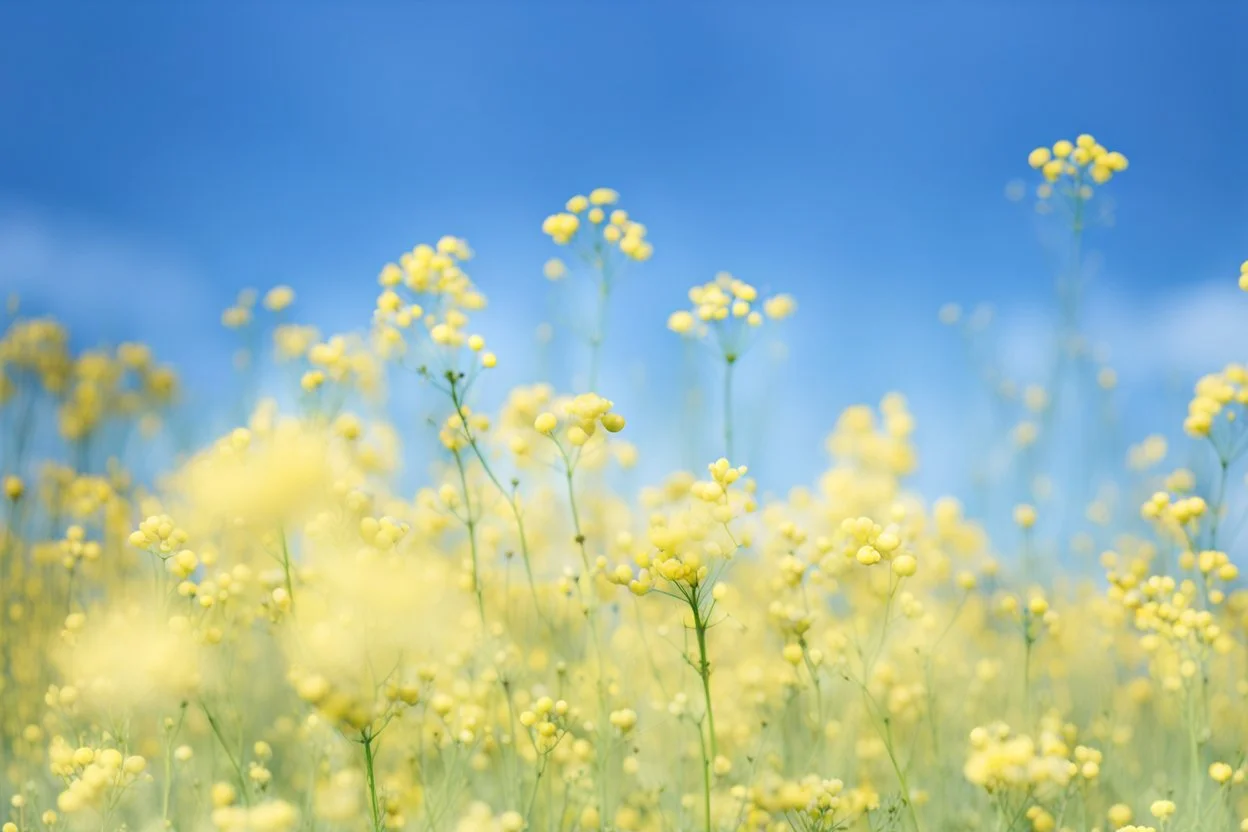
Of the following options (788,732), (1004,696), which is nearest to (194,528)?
(788,732)

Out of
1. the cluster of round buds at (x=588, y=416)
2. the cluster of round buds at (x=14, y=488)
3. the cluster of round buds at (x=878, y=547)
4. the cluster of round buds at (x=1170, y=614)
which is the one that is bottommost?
the cluster of round buds at (x=1170, y=614)

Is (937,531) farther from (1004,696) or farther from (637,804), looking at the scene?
(637,804)

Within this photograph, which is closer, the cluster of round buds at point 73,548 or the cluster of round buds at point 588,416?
the cluster of round buds at point 588,416

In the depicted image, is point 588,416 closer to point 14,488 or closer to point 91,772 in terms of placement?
point 91,772

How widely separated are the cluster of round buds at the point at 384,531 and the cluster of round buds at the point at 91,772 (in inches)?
28.5

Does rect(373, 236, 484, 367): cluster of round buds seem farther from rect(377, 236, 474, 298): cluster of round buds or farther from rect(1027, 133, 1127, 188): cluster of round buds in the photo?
rect(1027, 133, 1127, 188): cluster of round buds

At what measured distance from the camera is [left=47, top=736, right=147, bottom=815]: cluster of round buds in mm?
2312

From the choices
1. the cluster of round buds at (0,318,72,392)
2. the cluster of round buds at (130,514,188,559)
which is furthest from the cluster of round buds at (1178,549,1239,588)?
the cluster of round buds at (0,318,72,392)

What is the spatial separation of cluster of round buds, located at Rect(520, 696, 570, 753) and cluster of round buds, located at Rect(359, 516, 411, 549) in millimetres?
553

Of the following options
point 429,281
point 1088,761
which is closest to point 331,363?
point 429,281

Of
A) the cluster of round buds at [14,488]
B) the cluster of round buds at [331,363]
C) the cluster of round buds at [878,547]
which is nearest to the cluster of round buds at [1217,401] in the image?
the cluster of round buds at [878,547]

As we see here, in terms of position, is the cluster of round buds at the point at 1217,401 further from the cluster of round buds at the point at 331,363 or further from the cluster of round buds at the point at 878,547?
the cluster of round buds at the point at 331,363

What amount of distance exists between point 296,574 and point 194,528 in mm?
611

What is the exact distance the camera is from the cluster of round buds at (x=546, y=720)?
258 cm
